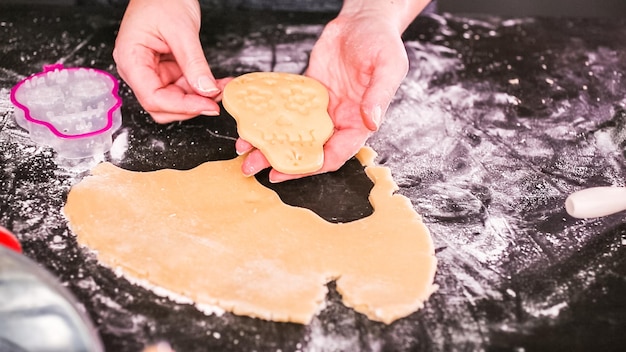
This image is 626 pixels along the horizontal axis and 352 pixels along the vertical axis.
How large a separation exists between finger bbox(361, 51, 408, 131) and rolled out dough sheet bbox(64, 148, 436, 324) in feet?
0.38

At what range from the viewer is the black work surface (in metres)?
0.87

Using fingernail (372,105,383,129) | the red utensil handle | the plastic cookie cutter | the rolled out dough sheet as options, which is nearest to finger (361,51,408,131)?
fingernail (372,105,383,129)

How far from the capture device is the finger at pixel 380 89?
3.44ft

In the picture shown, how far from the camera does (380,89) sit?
1075mm

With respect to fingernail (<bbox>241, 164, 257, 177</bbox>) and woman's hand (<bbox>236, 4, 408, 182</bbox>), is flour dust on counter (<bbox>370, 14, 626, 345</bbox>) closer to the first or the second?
woman's hand (<bbox>236, 4, 408, 182</bbox>)

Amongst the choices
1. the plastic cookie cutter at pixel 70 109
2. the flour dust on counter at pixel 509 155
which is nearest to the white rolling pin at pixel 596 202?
the flour dust on counter at pixel 509 155

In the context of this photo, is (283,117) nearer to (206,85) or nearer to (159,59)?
(206,85)

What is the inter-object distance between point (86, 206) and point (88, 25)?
59cm

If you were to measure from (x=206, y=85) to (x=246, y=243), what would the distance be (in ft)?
0.97

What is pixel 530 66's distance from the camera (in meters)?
1.44

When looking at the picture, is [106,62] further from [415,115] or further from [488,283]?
[488,283]

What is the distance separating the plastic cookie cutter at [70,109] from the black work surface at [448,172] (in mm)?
27

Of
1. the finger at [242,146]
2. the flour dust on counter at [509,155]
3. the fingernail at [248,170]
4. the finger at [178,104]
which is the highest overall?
the finger at [178,104]

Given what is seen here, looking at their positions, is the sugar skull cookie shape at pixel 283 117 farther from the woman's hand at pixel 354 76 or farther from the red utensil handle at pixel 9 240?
the red utensil handle at pixel 9 240
